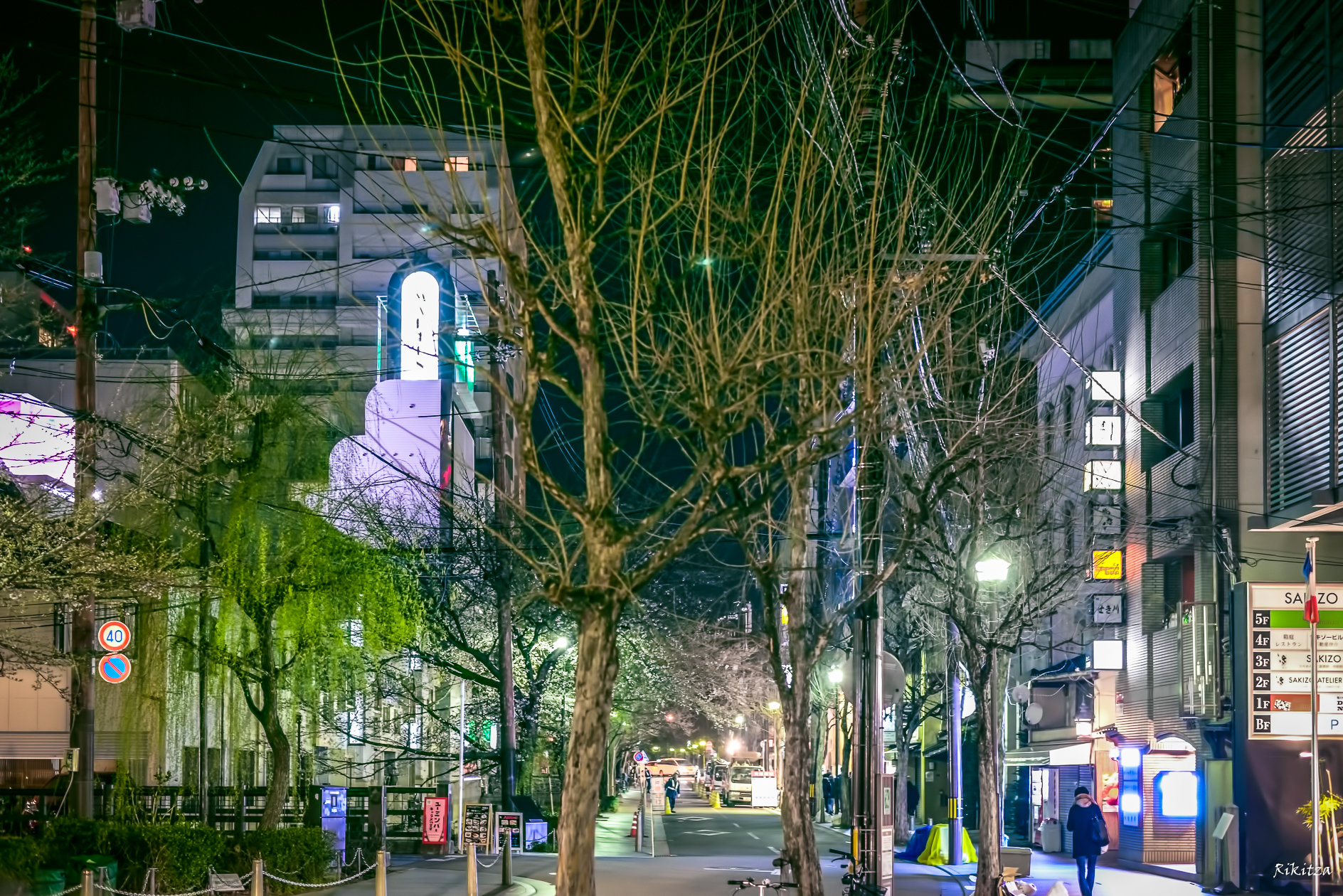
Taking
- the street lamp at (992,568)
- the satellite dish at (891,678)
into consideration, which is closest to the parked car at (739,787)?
the street lamp at (992,568)

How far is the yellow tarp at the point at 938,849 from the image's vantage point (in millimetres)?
33219

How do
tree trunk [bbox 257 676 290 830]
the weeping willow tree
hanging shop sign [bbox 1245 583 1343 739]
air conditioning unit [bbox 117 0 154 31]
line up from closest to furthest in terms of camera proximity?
air conditioning unit [bbox 117 0 154 31], hanging shop sign [bbox 1245 583 1343 739], tree trunk [bbox 257 676 290 830], the weeping willow tree

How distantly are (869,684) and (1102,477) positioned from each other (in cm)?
1687

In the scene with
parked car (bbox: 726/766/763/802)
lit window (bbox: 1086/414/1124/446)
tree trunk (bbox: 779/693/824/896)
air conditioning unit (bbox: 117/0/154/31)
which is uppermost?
air conditioning unit (bbox: 117/0/154/31)

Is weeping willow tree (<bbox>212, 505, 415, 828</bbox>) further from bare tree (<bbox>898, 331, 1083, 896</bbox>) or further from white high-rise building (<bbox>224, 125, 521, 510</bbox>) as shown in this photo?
white high-rise building (<bbox>224, 125, 521, 510</bbox>)

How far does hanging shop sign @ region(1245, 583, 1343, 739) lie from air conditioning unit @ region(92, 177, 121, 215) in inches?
709

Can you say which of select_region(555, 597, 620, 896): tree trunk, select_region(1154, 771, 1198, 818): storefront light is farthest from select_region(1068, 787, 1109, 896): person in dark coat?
select_region(555, 597, 620, 896): tree trunk

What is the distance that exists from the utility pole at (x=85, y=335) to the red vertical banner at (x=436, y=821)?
11.5 meters

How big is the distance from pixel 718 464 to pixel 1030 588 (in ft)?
54.9

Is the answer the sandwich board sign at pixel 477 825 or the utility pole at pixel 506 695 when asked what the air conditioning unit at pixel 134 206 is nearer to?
the utility pole at pixel 506 695

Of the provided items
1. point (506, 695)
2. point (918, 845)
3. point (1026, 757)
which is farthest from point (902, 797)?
point (506, 695)

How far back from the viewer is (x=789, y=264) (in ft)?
40.4

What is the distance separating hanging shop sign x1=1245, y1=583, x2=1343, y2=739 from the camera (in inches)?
874

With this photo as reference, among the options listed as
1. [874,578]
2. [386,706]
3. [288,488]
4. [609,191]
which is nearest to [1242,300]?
[874,578]
